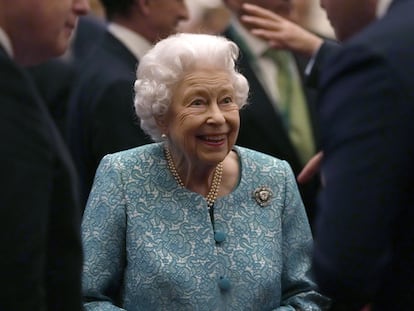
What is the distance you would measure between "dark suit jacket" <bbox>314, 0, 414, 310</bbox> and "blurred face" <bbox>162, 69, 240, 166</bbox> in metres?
1.28

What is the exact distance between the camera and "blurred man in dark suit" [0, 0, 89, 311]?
8.52 ft

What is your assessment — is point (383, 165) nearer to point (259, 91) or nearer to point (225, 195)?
point (225, 195)

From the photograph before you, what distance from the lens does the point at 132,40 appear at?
206 inches

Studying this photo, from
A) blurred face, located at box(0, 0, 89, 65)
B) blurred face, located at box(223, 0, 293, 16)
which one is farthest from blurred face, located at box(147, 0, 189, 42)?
blurred face, located at box(0, 0, 89, 65)

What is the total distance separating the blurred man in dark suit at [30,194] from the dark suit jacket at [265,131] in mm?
2363

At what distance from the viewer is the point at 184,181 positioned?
4.13 m

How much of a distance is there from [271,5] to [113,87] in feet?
3.09

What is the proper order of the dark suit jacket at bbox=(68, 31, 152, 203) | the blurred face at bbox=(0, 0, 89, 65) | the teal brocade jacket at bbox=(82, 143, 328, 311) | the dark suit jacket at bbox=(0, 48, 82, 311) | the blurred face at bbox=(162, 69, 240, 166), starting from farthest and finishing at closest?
1. the dark suit jacket at bbox=(68, 31, 152, 203)
2. the blurred face at bbox=(162, 69, 240, 166)
3. the teal brocade jacket at bbox=(82, 143, 328, 311)
4. the blurred face at bbox=(0, 0, 89, 65)
5. the dark suit jacket at bbox=(0, 48, 82, 311)

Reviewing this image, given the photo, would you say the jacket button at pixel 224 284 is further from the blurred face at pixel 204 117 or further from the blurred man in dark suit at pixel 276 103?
the blurred man in dark suit at pixel 276 103

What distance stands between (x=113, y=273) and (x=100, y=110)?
3.70ft

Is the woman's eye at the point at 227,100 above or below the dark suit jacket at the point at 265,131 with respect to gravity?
above

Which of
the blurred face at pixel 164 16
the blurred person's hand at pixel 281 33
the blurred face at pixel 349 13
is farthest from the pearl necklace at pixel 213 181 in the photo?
the blurred face at pixel 164 16

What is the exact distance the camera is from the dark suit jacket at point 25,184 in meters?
2.59

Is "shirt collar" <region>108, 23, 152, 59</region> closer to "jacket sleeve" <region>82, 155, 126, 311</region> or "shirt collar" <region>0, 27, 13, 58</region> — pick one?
"jacket sleeve" <region>82, 155, 126, 311</region>
